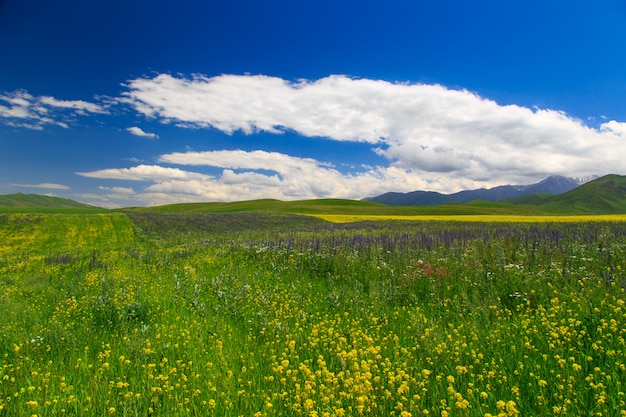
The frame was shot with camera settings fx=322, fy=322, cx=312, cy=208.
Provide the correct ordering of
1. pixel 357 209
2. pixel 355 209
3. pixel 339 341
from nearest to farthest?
pixel 339 341 < pixel 355 209 < pixel 357 209

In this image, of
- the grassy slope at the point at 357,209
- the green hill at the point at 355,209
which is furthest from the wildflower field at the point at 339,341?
the grassy slope at the point at 357,209

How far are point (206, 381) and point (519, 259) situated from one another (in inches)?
376

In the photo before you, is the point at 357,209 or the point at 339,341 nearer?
the point at 339,341

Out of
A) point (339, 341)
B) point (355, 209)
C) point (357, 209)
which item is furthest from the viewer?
point (357, 209)

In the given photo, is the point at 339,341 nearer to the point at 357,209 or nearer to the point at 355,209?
the point at 355,209

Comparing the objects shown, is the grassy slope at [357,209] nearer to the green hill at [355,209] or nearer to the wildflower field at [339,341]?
the green hill at [355,209]

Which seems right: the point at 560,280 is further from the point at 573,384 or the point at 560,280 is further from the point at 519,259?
the point at 573,384

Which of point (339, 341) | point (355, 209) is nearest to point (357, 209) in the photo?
point (355, 209)

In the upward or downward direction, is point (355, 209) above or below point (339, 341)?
above

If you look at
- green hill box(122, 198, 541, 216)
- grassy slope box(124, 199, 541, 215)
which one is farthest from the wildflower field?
grassy slope box(124, 199, 541, 215)

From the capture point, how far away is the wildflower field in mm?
3609

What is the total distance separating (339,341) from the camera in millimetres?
5137

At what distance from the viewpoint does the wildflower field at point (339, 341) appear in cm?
361

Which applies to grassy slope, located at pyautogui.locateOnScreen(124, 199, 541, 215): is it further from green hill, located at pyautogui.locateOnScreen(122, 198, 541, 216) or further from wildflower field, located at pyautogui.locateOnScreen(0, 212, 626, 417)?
wildflower field, located at pyautogui.locateOnScreen(0, 212, 626, 417)
